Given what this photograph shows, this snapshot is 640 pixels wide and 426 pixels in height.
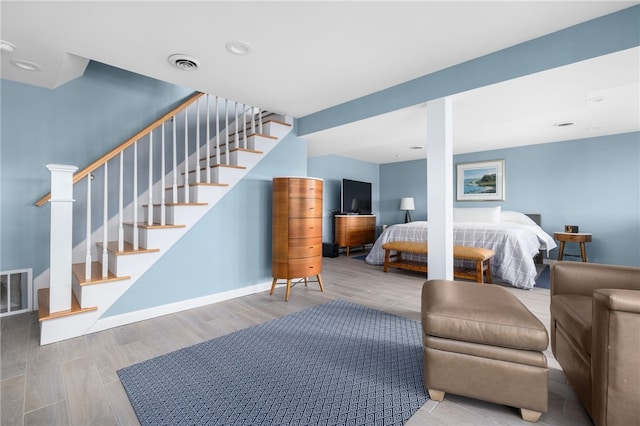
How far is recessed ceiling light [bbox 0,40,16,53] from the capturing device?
6.45 ft

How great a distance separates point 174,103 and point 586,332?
14.4 feet

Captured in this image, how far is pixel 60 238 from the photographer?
210cm

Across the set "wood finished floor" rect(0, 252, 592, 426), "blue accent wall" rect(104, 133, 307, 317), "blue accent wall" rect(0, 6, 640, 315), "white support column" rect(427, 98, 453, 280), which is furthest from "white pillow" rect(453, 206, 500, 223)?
"blue accent wall" rect(104, 133, 307, 317)

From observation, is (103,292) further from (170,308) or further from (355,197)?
(355,197)

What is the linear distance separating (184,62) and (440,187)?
2.40 meters

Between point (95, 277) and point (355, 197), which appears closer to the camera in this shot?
point (95, 277)

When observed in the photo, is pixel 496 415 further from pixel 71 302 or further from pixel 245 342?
pixel 71 302

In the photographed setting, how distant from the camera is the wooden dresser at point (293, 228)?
3055mm

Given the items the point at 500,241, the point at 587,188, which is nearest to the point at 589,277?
the point at 500,241

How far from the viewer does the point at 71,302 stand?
221 centimetres

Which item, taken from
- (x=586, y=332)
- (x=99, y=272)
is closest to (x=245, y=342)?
(x=99, y=272)

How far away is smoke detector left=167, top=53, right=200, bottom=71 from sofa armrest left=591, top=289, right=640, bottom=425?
2848 mm

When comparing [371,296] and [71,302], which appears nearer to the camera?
[71,302]

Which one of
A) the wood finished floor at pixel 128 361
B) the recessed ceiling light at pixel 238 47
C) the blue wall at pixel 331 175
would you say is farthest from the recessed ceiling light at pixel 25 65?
the blue wall at pixel 331 175
